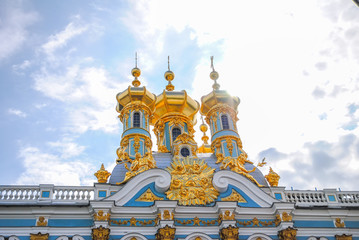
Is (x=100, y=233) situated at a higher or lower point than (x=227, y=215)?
lower

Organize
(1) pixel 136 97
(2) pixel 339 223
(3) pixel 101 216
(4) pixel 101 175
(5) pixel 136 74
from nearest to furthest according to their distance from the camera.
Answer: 1. (3) pixel 101 216
2. (2) pixel 339 223
3. (4) pixel 101 175
4. (1) pixel 136 97
5. (5) pixel 136 74

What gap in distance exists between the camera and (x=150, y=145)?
19.8m

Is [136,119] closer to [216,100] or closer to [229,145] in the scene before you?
[216,100]

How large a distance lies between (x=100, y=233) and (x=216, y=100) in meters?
10.9

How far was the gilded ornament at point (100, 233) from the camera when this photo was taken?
1312 cm

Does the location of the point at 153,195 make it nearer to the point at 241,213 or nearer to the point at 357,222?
the point at 241,213

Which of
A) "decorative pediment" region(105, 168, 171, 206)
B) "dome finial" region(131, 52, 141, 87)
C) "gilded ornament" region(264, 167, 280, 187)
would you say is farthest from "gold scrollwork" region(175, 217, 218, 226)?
"dome finial" region(131, 52, 141, 87)

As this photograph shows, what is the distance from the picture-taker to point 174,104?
22.4 m

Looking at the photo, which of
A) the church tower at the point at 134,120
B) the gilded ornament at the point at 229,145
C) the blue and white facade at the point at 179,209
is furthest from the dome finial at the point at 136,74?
the blue and white facade at the point at 179,209

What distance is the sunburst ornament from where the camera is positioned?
14555 mm

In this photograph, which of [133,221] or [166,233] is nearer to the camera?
[166,233]

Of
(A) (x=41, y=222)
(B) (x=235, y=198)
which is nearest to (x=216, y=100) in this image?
(B) (x=235, y=198)

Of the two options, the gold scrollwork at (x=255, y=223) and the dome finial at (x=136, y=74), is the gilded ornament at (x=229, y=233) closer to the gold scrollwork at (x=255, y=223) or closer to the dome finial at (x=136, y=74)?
the gold scrollwork at (x=255, y=223)

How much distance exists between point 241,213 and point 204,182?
1726 mm
